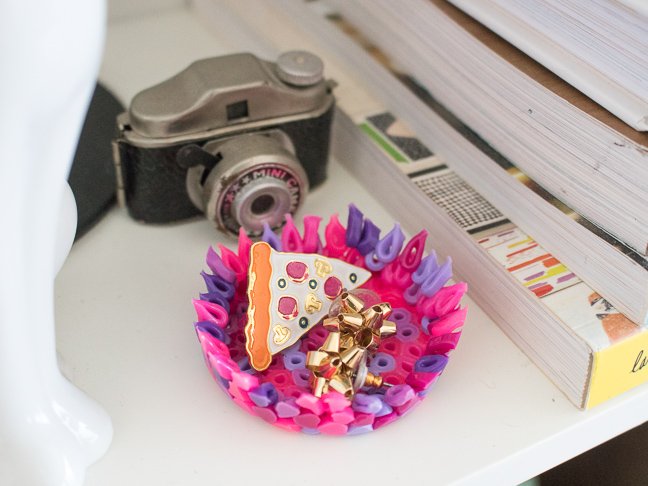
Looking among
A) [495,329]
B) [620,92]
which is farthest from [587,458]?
[620,92]

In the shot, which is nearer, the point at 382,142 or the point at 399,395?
the point at 399,395

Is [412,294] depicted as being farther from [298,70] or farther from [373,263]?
[298,70]

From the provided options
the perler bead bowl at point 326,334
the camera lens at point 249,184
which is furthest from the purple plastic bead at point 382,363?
the camera lens at point 249,184

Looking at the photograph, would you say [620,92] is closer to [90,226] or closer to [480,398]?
[480,398]

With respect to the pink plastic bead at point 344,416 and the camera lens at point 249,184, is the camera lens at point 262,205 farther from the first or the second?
the pink plastic bead at point 344,416

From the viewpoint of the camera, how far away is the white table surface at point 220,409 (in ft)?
Result: 1.22

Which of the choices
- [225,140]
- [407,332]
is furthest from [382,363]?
[225,140]

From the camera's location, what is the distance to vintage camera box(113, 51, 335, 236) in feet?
1.48

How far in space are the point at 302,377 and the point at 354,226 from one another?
3.6 inches

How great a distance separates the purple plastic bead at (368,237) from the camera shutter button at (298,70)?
0.09 m

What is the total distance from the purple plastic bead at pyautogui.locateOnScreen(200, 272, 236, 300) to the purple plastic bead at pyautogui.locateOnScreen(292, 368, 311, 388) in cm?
5

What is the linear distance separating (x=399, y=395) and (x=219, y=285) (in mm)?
106

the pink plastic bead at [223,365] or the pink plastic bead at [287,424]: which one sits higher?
the pink plastic bead at [223,365]

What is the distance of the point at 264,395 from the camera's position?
37 cm
